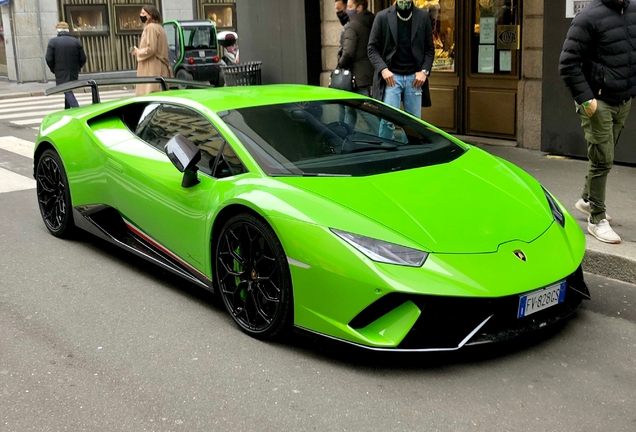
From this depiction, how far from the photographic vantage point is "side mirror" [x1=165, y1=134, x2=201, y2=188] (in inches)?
186

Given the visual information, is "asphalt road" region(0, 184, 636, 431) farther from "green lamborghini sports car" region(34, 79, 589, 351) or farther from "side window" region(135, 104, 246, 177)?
"side window" region(135, 104, 246, 177)

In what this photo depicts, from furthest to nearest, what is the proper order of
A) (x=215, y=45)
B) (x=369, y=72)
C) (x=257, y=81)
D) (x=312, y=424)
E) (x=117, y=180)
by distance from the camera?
(x=215, y=45) → (x=257, y=81) → (x=369, y=72) → (x=117, y=180) → (x=312, y=424)

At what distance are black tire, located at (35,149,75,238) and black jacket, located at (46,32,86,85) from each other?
347 inches

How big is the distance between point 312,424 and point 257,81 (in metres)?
10.5

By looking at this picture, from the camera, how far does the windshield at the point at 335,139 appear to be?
4.62 m

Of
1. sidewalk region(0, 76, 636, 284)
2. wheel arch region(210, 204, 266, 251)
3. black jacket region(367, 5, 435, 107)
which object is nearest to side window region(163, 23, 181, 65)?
sidewalk region(0, 76, 636, 284)

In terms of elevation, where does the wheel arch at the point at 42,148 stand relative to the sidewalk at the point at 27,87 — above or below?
above

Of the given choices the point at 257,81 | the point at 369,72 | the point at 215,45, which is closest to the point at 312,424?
the point at 369,72

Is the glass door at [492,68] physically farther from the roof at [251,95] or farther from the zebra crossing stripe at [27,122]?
the zebra crossing stripe at [27,122]

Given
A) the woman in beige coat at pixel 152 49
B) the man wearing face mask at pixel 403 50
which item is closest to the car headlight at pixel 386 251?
the man wearing face mask at pixel 403 50

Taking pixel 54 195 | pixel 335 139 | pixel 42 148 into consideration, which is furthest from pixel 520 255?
pixel 42 148

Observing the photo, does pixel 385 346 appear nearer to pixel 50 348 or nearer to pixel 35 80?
pixel 50 348

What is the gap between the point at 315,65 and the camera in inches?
494

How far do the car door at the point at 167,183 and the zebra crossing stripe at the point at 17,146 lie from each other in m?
5.92
